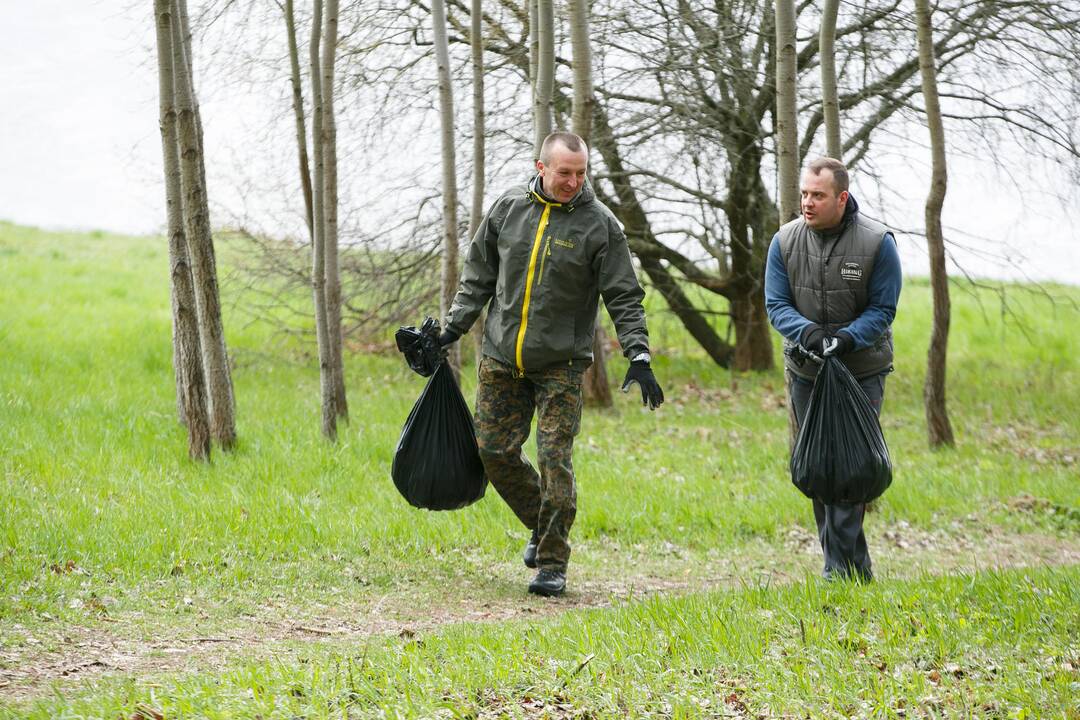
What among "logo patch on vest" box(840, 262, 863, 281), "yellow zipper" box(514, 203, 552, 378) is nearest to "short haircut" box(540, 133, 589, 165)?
"yellow zipper" box(514, 203, 552, 378)

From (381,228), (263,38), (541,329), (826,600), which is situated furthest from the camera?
(381,228)

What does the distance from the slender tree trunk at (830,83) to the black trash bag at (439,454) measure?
4.02 m

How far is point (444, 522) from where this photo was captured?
730 cm

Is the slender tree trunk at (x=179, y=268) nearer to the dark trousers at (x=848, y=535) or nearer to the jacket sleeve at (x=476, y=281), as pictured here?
the jacket sleeve at (x=476, y=281)

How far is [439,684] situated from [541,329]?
2.11 meters

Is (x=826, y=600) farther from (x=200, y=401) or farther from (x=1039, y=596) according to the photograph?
(x=200, y=401)

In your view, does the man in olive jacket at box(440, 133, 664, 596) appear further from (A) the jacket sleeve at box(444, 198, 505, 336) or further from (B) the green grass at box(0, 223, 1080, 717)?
(B) the green grass at box(0, 223, 1080, 717)

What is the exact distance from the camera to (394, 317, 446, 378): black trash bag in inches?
234

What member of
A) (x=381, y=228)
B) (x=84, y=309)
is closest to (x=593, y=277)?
(x=381, y=228)

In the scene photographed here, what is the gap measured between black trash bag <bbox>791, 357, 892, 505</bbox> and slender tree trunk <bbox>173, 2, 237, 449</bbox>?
4939mm

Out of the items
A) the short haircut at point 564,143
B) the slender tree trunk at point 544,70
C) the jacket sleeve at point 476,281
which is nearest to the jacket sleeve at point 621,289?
the short haircut at point 564,143

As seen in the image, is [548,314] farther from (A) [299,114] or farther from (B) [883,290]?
(A) [299,114]

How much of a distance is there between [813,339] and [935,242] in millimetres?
5279

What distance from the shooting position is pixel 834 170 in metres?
5.40
